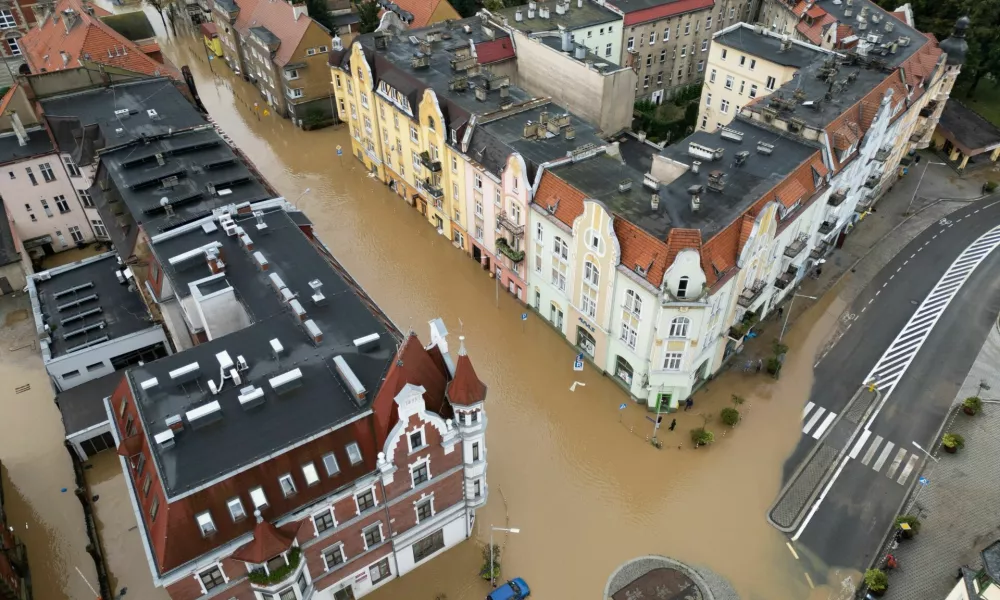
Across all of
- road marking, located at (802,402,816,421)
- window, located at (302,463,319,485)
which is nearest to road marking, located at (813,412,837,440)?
road marking, located at (802,402,816,421)

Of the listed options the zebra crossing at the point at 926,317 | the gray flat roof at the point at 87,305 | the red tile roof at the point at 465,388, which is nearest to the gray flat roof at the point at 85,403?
the gray flat roof at the point at 87,305

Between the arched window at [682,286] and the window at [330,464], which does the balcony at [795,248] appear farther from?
the window at [330,464]

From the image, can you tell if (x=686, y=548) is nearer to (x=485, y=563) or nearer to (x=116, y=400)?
(x=485, y=563)

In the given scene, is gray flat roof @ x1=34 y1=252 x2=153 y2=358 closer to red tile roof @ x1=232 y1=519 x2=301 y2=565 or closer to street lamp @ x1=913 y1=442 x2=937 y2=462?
red tile roof @ x1=232 y1=519 x2=301 y2=565

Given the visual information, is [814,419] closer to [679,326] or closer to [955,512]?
[955,512]

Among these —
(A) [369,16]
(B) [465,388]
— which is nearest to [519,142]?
(B) [465,388]

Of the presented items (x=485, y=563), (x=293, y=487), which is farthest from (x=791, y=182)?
(x=293, y=487)
